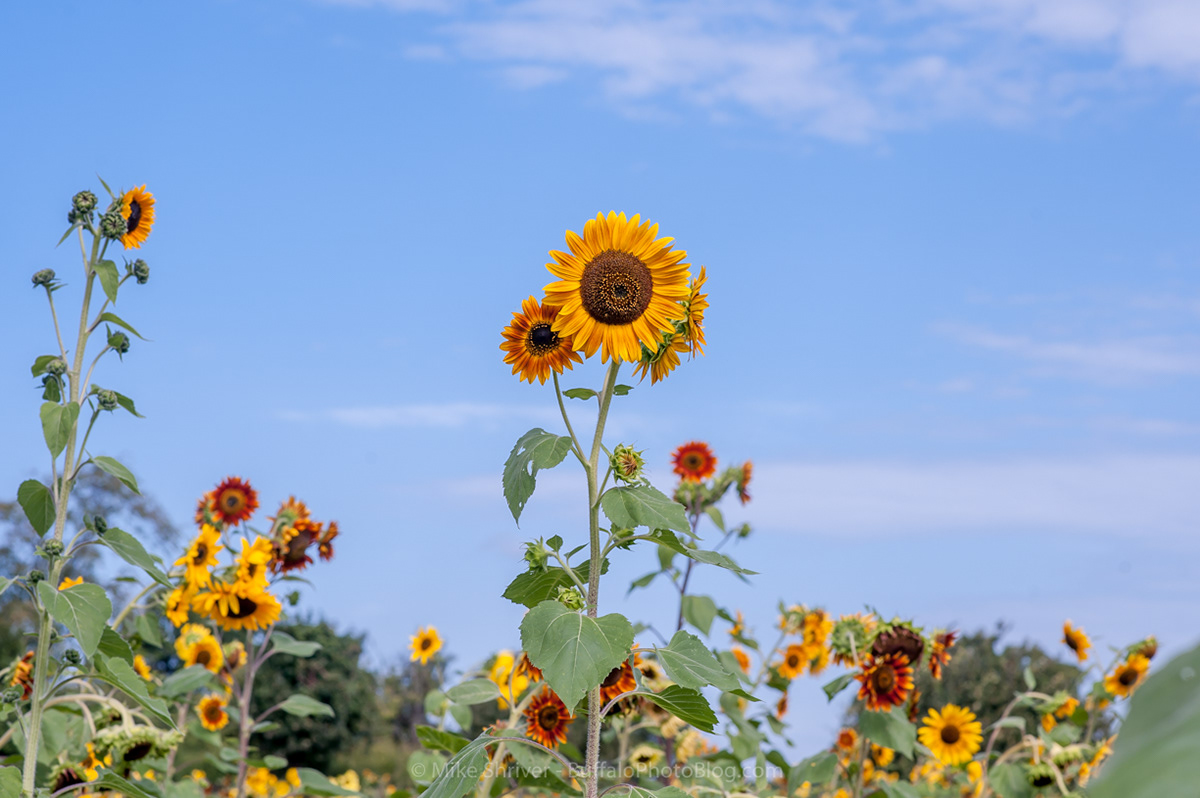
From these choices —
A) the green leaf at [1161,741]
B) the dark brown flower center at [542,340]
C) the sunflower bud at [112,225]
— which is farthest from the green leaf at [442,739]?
the green leaf at [1161,741]

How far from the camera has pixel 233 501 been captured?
5359mm

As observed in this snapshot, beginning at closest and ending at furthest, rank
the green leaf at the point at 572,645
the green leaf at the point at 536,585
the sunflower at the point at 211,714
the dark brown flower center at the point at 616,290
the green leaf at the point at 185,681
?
the green leaf at the point at 572,645
the dark brown flower center at the point at 616,290
the green leaf at the point at 536,585
the green leaf at the point at 185,681
the sunflower at the point at 211,714

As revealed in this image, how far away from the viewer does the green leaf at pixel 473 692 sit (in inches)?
144

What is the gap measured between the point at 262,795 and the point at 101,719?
10.7 feet

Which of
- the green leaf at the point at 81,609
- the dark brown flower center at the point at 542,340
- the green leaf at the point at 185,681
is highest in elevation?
the dark brown flower center at the point at 542,340

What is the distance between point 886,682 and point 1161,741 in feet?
13.5

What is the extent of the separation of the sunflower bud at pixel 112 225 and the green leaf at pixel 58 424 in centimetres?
73

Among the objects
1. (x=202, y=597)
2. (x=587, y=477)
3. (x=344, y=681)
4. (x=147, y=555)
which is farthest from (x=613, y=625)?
(x=344, y=681)

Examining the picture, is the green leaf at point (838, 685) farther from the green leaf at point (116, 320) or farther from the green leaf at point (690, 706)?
the green leaf at point (116, 320)

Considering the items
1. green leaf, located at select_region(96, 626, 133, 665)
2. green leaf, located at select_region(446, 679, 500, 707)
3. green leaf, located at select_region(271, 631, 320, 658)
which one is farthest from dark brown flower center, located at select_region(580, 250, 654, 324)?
green leaf, located at select_region(271, 631, 320, 658)

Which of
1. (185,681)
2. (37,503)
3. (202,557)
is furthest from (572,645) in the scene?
(202,557)

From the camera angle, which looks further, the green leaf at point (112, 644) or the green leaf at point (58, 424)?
the green leaf at point (112, 644)

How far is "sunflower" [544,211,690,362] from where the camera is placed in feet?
8.16

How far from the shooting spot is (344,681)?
14.6 meters
